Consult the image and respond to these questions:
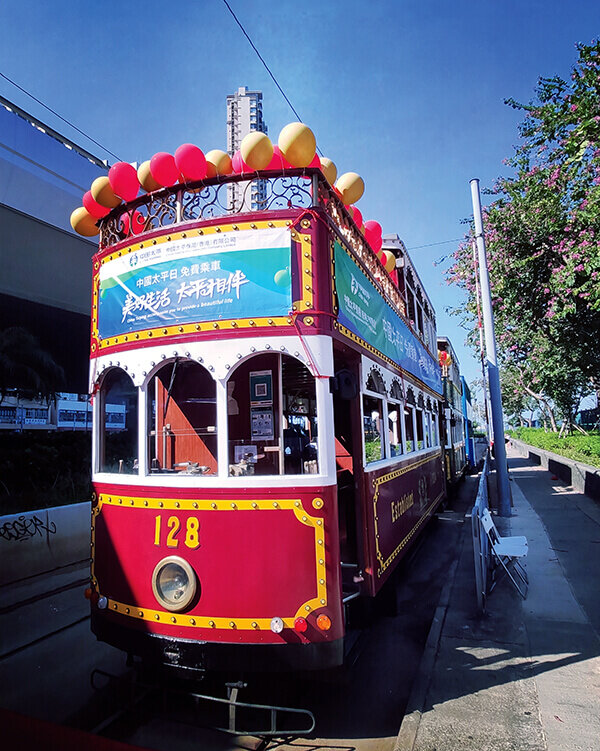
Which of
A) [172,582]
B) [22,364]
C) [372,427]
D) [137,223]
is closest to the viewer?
[172,582]

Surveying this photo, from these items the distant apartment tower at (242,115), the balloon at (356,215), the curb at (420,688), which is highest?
the distant apartment tower at (242,115)

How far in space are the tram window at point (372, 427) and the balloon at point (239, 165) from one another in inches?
89.3

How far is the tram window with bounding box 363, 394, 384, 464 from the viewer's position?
4.77m

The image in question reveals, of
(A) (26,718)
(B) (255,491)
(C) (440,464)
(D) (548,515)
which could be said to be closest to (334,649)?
(B) (255,491)

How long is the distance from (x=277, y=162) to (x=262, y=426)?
7.07 feet

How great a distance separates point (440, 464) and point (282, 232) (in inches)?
346

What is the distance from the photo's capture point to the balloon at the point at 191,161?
3.94 m

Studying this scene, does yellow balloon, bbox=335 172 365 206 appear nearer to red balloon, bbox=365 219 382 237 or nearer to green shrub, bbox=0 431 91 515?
red balloon, bbox=365 219 382 237

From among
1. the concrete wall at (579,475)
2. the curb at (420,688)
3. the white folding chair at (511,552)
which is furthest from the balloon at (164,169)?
the concrete wall at (579,475)

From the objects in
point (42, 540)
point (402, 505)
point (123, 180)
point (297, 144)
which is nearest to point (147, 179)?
point (123, 180)

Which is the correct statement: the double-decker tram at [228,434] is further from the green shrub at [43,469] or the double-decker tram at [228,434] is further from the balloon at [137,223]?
the green shrub at [43,469]

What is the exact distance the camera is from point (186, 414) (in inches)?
184

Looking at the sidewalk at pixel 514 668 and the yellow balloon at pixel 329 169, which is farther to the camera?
the yellow balloon at pixel 329 169

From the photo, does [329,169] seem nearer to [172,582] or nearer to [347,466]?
[347,466]
